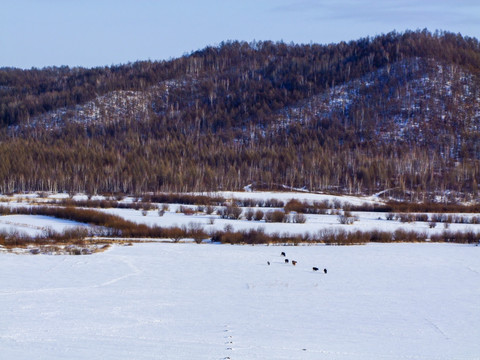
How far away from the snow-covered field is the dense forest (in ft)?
164

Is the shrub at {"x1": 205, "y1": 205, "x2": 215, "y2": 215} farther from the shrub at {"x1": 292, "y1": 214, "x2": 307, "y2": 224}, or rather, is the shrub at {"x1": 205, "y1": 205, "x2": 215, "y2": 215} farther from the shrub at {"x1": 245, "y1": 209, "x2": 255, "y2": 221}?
the shrub at {"x1": 292, "y1": 214, "x2": 307, "y2": 224}

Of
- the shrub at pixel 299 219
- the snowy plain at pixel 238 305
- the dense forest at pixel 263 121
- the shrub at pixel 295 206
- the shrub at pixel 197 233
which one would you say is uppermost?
the dense forest at pixel 263 121

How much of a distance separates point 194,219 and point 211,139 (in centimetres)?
7019

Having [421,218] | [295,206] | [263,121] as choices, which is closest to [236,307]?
[421,218]

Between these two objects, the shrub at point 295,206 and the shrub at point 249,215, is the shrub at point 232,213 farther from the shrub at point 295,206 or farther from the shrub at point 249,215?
the shrub at point 295,206

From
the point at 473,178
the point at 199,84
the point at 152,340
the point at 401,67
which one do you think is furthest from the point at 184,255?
the point at 199,84

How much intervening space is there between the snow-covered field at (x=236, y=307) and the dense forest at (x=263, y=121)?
50.0m

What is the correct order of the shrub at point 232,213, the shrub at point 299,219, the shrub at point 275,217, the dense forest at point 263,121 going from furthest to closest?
the dense forest at point 263,121, the shrub at point 232,213, the shrub at point 275,217, the shrub at point 299,219

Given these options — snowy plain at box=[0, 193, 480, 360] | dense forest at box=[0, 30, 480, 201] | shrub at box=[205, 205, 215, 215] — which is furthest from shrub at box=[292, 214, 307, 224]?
dense forest at box=[0, 30, 480, 201]

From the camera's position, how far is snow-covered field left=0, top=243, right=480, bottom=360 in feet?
47.2

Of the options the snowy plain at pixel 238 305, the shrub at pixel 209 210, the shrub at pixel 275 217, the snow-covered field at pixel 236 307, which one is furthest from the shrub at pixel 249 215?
the snow-covered field at pixel 236 307

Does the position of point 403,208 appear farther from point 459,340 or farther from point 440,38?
point 440,38

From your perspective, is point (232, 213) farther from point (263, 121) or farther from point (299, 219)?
point (263, 121)

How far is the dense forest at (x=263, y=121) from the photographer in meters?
84.1
